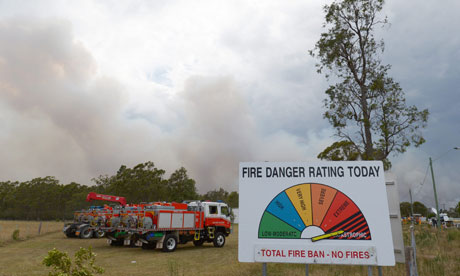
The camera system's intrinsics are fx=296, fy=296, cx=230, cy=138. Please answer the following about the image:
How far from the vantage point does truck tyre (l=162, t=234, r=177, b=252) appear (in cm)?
1584

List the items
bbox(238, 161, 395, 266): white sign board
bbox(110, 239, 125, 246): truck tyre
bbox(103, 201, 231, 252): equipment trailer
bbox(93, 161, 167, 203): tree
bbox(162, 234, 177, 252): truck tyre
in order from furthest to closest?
bbox(93, 161, 167, 203): tree
bbox(110, 239, 125, 246): truck tyre
bbox(162, 234, 177, 252): truck tyre
bbox(103, 201, 231, 252): equipment trailer
bbox(238, 161, 395, 266): white sign board

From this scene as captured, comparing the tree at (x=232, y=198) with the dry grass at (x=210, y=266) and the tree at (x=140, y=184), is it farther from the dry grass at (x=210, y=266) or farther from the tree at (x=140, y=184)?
the dry grass at (x=210, y=266)

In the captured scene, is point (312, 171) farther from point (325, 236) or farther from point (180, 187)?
point (180, 187)

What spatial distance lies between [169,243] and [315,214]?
43.3ft

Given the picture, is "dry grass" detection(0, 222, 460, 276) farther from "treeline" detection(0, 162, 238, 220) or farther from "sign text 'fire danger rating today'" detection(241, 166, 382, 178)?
"treeline" detection(0, 162, 238, 220)

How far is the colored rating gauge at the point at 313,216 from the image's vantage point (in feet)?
15.1

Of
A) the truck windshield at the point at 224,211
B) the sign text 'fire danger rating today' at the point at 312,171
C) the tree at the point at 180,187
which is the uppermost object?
the tree at the point at 180,187

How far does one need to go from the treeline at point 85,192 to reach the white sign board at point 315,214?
50.4m

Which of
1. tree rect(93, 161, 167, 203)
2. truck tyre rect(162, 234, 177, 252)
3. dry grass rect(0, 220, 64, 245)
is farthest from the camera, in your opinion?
tree rect(93, 161, 167, 203)

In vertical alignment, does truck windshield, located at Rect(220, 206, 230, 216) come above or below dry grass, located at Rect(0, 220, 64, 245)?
above

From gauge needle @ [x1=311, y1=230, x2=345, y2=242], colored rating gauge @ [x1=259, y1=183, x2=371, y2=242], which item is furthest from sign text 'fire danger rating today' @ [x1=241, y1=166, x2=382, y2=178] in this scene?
gauge needle @ [x1=311, y1=230, x2=345, y2=242]

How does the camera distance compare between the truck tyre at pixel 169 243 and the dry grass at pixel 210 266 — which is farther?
the truck tyre at pixel 169 243

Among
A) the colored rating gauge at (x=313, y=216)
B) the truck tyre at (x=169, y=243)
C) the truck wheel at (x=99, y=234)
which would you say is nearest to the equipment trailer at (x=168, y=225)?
the truck tyre at (x=169, y=243)

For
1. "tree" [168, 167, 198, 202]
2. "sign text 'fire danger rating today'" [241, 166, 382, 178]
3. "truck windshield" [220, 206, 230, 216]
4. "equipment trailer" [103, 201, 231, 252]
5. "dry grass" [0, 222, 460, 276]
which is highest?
"tree" [168, 167, 198, 202]
